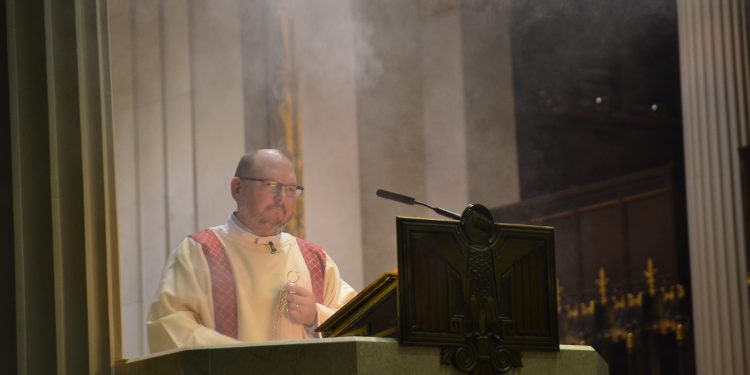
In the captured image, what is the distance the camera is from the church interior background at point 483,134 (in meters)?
6.62

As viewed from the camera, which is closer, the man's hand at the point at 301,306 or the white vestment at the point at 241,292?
the white vestment at the point at 241,292

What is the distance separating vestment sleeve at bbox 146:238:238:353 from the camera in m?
4.03

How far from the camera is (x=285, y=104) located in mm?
6840

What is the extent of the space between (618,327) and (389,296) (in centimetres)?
411

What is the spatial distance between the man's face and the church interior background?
6.10 feet

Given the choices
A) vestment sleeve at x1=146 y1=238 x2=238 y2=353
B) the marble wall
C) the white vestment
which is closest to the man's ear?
the white vestment

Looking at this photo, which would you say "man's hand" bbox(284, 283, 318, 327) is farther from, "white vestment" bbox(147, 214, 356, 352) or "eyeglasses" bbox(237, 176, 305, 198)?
"eyeglasses" bbox(237, 176, 305, 198)

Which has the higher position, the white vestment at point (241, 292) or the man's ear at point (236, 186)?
the man's ear at point (236, 186)

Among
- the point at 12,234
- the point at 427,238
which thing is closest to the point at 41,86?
the point at 12,234

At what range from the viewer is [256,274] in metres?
4.68

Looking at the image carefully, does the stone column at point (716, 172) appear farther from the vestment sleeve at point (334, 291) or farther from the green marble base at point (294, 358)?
the green marble base at point (294, 358)

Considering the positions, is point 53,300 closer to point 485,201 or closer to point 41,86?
point 41,86

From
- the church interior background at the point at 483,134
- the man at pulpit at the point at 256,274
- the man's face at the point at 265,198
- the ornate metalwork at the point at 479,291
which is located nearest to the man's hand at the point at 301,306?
the man at pulpit at the point at 256,274

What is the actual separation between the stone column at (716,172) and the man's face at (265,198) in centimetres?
270
